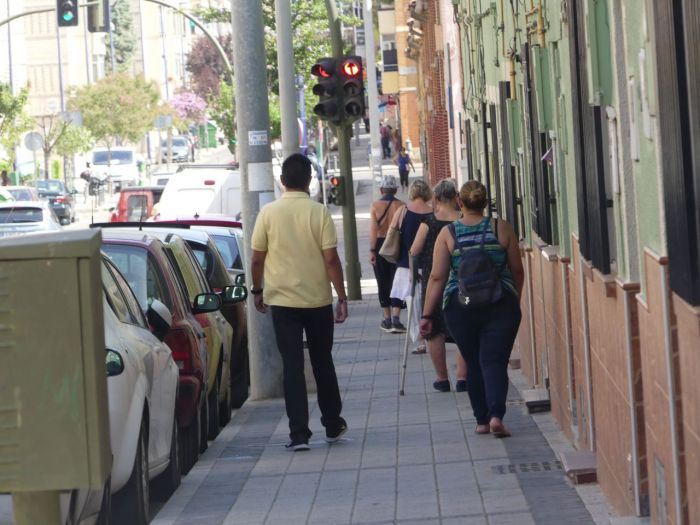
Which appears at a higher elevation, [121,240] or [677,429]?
[121,240]

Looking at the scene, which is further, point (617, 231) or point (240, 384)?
point (240, 384)

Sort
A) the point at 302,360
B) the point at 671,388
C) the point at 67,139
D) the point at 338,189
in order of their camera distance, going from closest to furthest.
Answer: the point at 671,388 → the point at 302,360 → the point at 338,189 → the point at 67,139

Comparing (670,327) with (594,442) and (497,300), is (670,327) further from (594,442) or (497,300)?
(497,300)

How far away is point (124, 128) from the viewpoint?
95.1 meters

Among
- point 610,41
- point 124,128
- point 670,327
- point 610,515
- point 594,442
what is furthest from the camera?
point 124,128

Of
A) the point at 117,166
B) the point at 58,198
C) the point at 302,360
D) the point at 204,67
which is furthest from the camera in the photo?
the point at 204,67

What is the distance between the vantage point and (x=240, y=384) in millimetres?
14875

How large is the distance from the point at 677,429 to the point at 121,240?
19.0ft

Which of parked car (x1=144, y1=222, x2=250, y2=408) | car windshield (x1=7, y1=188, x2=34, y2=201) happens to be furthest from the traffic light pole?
Answer: car windshield (x1=7, y1=188, x2=34, y2=201)

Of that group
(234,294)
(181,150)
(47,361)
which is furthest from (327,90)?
(181,150)

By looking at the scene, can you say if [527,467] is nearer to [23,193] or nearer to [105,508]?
[105,508]

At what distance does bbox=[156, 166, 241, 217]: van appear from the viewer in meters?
26.6

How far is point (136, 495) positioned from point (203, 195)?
1919 cm

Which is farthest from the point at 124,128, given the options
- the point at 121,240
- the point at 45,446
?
the point at 45,446
